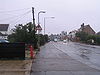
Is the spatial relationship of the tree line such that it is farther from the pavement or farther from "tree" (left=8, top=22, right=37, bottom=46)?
the pavement

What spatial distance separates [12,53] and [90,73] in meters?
8.66

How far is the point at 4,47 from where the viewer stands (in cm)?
2030

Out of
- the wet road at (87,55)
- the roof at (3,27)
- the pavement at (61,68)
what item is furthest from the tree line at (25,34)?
the roof at (3,27)

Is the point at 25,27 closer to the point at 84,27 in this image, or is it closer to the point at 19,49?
the point at 19,49

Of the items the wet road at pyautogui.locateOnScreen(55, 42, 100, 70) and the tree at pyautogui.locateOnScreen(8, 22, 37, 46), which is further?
the tree at pyautogui.locateOnScreen(8, 22, 37, 46)

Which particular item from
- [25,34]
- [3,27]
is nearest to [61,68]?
[25,34]

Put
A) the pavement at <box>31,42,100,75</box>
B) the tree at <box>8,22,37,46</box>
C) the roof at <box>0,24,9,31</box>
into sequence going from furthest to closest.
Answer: the roof at <box>0,24,9,31</box>
the tree at <box>8,22,37,46</box>
the pavement at <box>31,42,100,75</box>

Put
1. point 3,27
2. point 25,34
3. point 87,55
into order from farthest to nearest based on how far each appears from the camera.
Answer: point 3,27, point 25,34, point 87,55

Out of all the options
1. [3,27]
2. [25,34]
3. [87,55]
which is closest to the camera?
[87,55]

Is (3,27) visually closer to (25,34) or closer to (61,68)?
(25,34)

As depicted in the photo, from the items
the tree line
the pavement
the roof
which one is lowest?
the pavement

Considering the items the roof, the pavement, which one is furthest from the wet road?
the roof

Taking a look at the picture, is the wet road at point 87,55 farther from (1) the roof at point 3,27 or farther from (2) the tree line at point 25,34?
(1) the roof at point 3,27

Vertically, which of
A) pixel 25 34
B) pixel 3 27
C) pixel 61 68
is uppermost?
pixel 3 27
